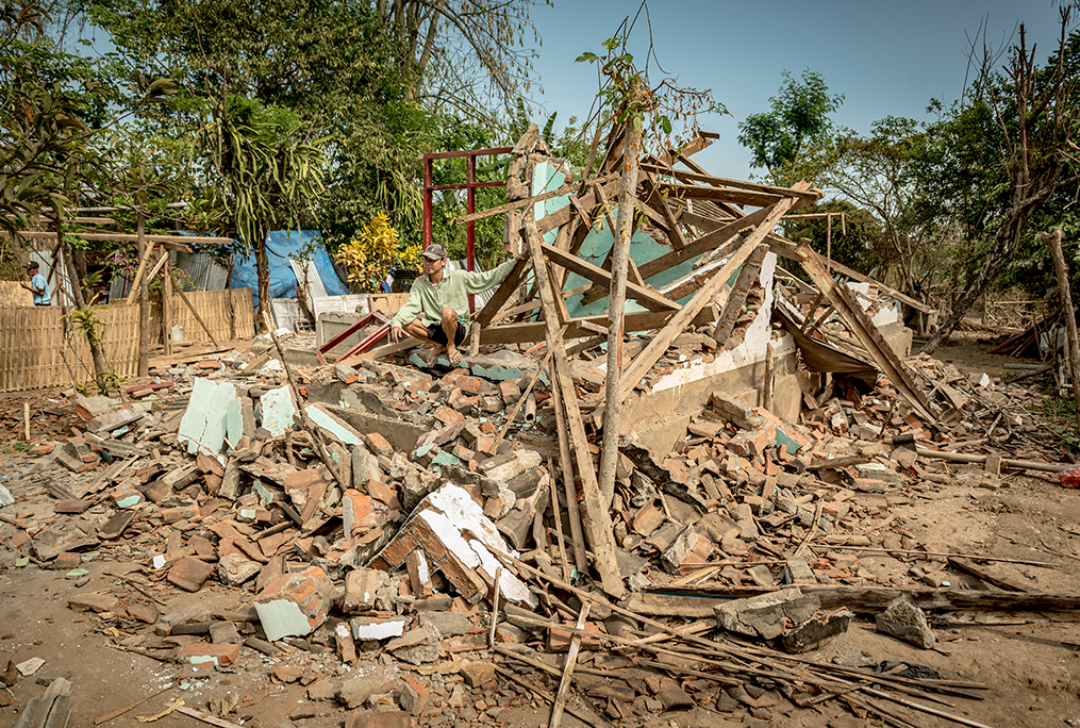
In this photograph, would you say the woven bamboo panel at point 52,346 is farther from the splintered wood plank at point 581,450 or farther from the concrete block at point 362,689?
the concrete block at point 362,689

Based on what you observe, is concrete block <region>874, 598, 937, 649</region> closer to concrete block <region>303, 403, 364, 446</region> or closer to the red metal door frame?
concrete block <region>303, 403, 364, 446</region>

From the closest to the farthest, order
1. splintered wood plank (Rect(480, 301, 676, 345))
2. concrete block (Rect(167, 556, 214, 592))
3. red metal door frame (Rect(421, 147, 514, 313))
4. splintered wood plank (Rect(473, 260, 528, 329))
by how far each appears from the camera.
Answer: concrete block (Rect(167, 556, 214, 592)) → splintered wood plank (Rect(480, 301, 676, 345)) → splintered wood plank (Rect(473, 260, 528, 329)) → red metal door frame (Rect(421, 147, 514, 313))

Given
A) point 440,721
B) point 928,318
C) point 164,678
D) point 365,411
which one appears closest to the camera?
point 440,721

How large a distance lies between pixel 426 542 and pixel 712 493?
243 centimetres

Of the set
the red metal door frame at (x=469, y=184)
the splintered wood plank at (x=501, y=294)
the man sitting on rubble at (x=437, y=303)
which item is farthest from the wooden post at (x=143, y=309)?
the splintered wood plank at (x=501, y=294)

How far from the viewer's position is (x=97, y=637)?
11.2 ft

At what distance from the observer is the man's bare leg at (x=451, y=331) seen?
6.07 metres

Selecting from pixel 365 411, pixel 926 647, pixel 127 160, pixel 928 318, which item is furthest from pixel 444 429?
pixel 928 318

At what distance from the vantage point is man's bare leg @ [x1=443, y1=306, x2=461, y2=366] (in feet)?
19.9

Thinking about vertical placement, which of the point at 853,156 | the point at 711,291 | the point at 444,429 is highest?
the point at 853,156

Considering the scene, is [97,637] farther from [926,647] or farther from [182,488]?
[926,647]

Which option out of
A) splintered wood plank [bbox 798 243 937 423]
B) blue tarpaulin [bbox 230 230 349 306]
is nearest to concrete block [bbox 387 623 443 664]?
splintered wood plank [bbox 798 243 937 423]

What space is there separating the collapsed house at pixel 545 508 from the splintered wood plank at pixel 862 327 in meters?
0.04

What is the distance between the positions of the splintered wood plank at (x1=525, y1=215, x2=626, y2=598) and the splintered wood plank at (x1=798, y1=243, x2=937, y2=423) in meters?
3.03
